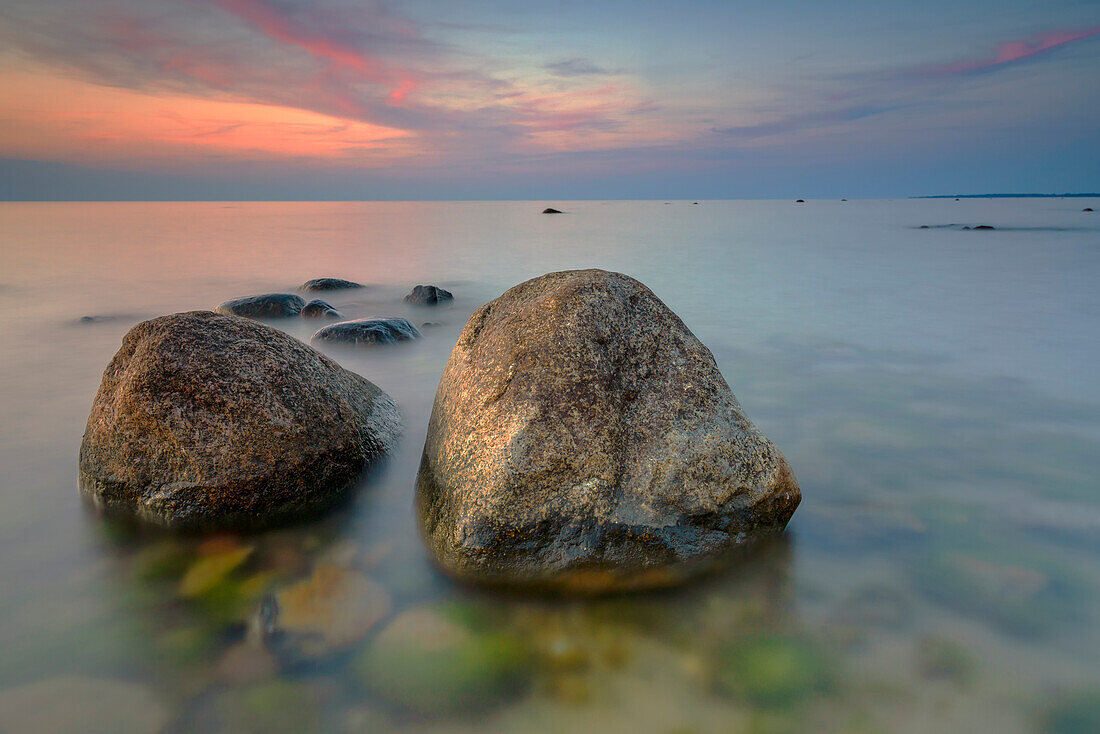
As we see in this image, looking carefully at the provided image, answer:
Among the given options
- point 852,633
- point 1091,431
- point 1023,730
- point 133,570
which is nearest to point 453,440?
point 133,570

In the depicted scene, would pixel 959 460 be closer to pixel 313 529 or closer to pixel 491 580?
pixel 491 580

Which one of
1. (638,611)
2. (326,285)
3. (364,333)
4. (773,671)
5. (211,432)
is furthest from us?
(326,285)

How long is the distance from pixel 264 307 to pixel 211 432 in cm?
703

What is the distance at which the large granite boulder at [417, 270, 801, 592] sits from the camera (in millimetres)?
3107

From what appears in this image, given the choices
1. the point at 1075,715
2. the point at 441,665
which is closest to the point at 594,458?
the point at 441,665

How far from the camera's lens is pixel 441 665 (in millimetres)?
2766

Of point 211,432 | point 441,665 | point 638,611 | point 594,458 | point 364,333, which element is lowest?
point 441,665

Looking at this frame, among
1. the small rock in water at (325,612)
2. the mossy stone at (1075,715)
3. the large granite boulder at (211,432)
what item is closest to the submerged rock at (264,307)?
the large granite boulder at (211,432)

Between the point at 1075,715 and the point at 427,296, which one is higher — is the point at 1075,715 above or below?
below

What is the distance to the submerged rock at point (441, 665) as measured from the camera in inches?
103

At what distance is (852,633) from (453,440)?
6.75 ft

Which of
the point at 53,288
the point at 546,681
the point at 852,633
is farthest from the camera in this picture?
the point at 53,288

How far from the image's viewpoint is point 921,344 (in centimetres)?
848

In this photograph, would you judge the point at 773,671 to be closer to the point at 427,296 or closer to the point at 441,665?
the point at 441,665
